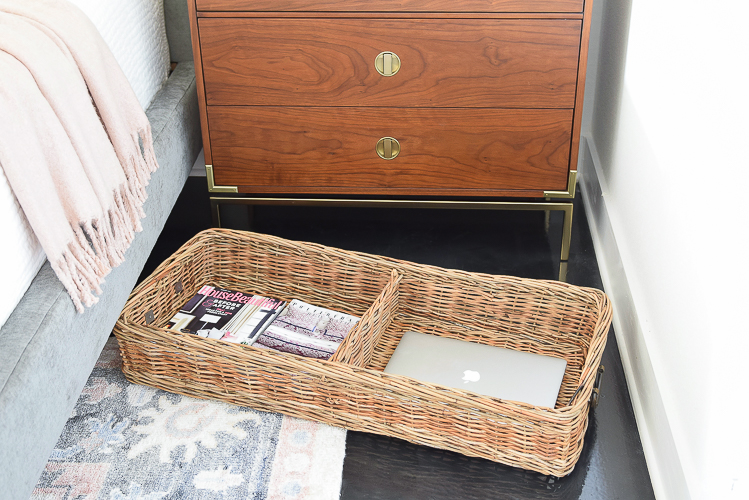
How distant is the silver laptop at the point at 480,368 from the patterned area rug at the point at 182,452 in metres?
0.20

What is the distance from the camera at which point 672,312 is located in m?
1.12

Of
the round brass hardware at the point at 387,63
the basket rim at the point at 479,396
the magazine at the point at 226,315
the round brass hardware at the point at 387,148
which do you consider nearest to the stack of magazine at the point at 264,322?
the magazine at the point at 226,315

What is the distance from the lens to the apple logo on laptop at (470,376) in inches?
50.5

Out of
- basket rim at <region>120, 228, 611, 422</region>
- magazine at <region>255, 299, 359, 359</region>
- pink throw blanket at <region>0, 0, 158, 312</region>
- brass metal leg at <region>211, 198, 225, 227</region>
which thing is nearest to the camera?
pink throw blanket at <region>0, 0, 158, 312</region>

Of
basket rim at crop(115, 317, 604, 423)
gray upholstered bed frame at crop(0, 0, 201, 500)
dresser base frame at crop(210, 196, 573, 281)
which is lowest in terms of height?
basket rim at crop(115, 317, 604, 423)

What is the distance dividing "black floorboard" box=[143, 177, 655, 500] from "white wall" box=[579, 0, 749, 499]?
0.16 ft

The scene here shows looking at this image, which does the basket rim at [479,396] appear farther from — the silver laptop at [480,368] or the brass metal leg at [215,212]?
the brass metal leg at [215,212]

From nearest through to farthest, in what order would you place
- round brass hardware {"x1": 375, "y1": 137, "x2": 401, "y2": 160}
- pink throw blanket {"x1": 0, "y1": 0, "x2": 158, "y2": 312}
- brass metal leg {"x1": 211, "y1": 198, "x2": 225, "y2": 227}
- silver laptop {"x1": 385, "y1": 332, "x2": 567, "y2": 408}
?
pink throw blanket {"x1": 0, "y1": 0, "x2": 158, "y2": 312}
silver laptop {"x1": 385, "y1": 332, "x2": 567, "y2": 408}
round brass hardware {"x1": 375, "y1": 137, "x2": 401, "y2": 160}
brass metal leg {"x1": 211, "y1": 198, "x2": 225, "y2": 227}

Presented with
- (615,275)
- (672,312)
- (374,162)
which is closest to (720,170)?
(672,312)

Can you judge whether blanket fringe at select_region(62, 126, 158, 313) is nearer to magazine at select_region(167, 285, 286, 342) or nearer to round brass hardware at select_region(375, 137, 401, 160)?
magazine at select_region(167, 285, 286, 342)

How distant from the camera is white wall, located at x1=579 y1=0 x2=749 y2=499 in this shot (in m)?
0.85

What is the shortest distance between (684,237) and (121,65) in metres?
1.09

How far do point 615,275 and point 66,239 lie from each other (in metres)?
1.10

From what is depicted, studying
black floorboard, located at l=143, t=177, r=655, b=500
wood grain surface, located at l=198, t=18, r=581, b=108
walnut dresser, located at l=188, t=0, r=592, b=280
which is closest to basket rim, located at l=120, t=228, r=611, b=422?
black floorboard, located at l=143, t=177, r=655, b=500
